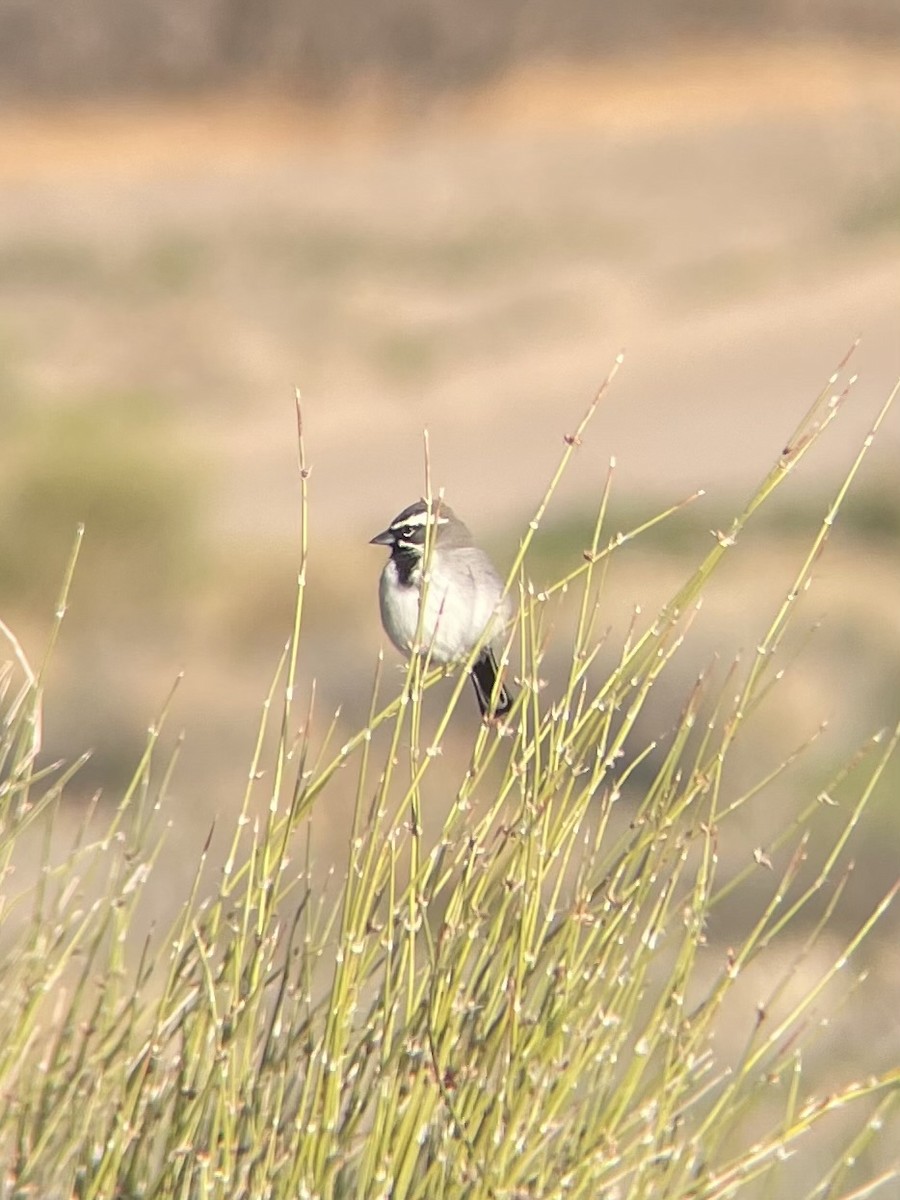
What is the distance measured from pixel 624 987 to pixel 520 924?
17 cm

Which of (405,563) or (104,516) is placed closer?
(405,563)

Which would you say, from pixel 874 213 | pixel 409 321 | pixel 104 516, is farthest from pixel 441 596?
pixel 874 213

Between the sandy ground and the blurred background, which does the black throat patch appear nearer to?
the blurred background

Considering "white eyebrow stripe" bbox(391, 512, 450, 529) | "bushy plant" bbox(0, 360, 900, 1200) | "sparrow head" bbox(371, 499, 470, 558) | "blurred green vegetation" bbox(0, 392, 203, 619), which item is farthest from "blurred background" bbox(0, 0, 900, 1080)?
"bushy plant" bbox(0, 360, 900, 1200)

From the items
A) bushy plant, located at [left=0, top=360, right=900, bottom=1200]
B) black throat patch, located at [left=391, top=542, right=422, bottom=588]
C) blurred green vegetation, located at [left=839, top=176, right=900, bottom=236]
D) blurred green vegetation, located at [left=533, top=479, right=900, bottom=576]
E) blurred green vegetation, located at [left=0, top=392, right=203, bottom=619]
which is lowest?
blurred green vegetation, located at [left=0, top=392, right=203, bottom=619]

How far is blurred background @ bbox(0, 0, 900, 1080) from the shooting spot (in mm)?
15266

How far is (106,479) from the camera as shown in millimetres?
18578

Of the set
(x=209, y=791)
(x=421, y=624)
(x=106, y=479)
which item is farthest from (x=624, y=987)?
(x=106, y=479)

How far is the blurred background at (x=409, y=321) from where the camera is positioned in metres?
15.3

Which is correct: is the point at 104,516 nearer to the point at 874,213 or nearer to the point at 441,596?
the point at 874,213

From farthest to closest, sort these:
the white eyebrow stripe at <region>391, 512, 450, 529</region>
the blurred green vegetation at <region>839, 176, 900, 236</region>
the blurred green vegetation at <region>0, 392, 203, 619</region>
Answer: the blurred green vegetation at <region>839, 176, 900, 236</region>, the blurred green vegetation at <region>0, 392, 203, 619</region>, the white eyebrow stripe at <region>391, 512, 450, 529</region>

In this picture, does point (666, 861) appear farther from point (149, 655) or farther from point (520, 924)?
point (149, 655)

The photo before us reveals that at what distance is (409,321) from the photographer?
2472cm

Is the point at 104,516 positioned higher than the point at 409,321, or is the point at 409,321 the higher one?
the point at 409,321
